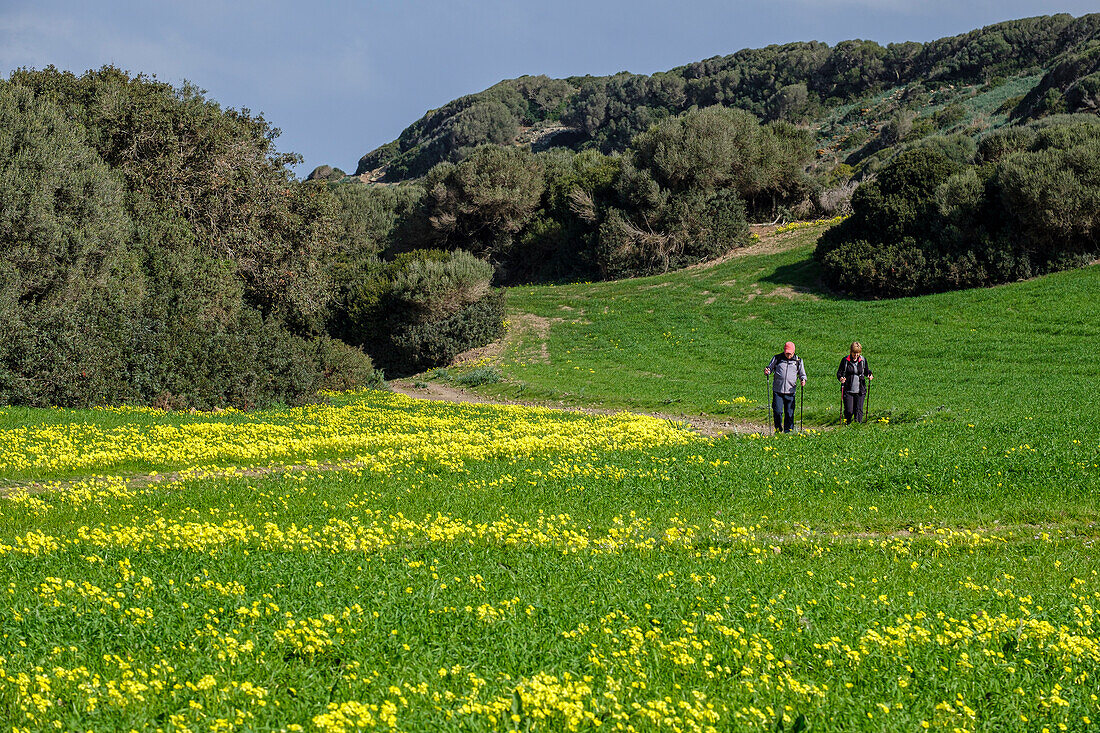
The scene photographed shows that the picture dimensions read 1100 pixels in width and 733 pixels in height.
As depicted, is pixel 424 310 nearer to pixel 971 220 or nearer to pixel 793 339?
pixel 793 339

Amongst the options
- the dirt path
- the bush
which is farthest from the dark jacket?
the bush

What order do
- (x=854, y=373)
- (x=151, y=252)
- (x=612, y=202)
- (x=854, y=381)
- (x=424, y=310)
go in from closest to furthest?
1. (x=854, y=373)
2. (x=854, y=381)
3. (x=151, y=252)
4. (x=424, y=310)
5. (x=612, y=202)

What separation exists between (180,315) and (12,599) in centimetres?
2044

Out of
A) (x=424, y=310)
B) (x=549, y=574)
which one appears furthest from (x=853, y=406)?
(x=424, y=310)

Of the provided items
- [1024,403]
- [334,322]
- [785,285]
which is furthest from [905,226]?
[334,322]

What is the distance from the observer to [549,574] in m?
7.86

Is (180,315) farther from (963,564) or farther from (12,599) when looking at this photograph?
(963,564)

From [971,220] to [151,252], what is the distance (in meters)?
34.4

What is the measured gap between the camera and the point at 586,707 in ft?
16.7

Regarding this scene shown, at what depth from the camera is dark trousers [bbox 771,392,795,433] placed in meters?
19.0

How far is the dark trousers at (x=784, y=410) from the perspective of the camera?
18953 mm

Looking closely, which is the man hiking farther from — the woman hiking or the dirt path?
the woman hiking

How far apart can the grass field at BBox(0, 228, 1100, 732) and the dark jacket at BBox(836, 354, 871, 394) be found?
49.1 inches

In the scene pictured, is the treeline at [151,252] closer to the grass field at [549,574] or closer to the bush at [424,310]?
the grass field at [549,574]
